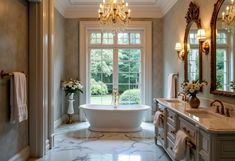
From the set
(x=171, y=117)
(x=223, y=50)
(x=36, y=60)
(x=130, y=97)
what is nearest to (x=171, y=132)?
(x=171, y=117)

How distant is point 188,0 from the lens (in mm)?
4984

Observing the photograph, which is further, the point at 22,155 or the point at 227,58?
the point at 22,155

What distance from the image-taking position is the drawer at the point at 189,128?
2824mm

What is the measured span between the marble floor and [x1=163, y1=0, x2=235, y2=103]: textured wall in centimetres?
133

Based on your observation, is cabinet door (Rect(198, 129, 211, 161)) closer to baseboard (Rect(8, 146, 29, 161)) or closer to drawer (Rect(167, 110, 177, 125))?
drawer (Rect(167, 110, 177, 125))

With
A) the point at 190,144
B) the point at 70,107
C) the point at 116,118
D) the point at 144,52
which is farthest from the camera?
the point at 144,52

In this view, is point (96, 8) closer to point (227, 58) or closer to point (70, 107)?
point (70, 107)

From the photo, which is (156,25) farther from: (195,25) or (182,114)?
(182,114)

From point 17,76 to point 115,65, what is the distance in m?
4.27

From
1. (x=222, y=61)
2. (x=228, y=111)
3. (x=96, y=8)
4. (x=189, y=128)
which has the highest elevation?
(x=96, y=8)

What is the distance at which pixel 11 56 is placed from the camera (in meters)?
3.57

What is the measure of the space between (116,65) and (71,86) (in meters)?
1.44

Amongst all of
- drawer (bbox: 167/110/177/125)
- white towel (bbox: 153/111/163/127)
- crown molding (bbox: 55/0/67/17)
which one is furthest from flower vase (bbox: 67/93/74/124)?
drawer (bbox: 167/110/177/125)

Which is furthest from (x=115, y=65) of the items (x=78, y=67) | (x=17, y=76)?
(x=17, y=76)
